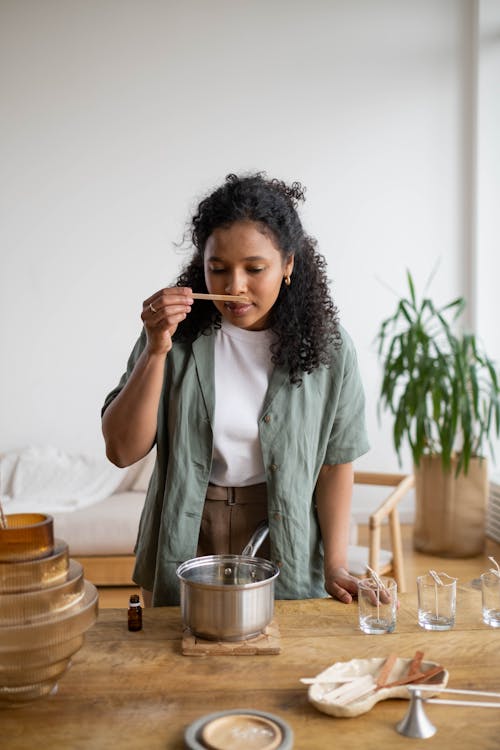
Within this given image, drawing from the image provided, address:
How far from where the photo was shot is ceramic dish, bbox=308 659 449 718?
41.4 inches

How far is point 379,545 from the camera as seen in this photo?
320 cm

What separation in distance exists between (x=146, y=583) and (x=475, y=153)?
4352 millimetres

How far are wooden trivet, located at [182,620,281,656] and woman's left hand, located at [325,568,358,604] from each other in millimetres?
282

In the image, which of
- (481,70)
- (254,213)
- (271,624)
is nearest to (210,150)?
(481,70)

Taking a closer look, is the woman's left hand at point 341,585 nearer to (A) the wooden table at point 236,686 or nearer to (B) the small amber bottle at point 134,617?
(A) the wooden table at point 236,686

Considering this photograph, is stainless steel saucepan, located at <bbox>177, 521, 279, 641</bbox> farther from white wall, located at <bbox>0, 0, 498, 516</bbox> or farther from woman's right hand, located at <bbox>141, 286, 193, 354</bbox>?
white wall, located at <bbox>0, 0, 498, 516</bbox>

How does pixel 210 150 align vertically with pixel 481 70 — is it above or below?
below

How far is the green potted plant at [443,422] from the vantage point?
4285 mm

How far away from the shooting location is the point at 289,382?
1.70 meters

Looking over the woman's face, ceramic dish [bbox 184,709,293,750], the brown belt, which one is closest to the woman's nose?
the woman's face

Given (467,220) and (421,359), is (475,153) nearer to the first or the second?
(467,220)

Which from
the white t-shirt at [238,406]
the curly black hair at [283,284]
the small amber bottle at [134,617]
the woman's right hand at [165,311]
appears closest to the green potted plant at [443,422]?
the curly black hair at [283,284]

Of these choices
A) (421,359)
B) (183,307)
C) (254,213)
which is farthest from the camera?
(421,359)

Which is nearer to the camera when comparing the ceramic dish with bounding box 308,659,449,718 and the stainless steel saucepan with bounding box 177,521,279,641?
the ceramic dish with bounding box 308,659,449,718
